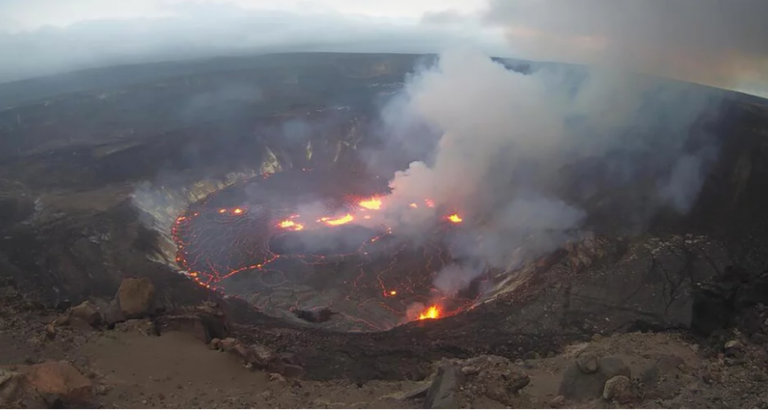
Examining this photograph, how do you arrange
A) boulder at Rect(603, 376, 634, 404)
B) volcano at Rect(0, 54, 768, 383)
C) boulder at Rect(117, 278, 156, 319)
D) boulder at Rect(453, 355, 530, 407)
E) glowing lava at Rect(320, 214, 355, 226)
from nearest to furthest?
1. boulder at Rect(603, 376, 634, 404)
2. boulder at Rect(453, 355, 530, 407)
3. boulder at Rect(117, 278, 156, 319)
4. volcano at Rect(0, 54, 768, 383)
5. glowing lava at Rect(320, 214, 355, 226)

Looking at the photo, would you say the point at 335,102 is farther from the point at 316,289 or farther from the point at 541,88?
the point at 316,289

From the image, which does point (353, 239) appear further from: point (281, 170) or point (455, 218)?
point (281, 170)

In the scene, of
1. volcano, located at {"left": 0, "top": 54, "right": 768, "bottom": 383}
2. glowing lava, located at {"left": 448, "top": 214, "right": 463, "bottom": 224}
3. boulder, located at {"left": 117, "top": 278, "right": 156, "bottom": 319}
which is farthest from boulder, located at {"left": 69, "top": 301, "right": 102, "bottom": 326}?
glowing lava, located at {"left": 448, "top": 214, "right": 463, "bottom": 224}

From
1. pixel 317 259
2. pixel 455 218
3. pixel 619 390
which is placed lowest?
pixel 317 259

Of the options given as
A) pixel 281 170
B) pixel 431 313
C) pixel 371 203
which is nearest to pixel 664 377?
pixel 431 313

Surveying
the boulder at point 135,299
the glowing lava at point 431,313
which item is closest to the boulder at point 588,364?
the boulder at point 135,299

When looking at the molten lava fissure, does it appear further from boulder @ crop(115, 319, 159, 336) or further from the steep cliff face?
boulder @ crop(115, 319, 159, 336)
